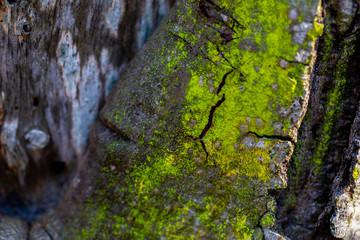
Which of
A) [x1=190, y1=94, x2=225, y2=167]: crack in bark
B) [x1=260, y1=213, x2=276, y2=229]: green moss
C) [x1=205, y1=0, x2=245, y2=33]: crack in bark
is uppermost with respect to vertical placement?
[x1=205, y1=0, x2=245, y2=33]: crack in bark

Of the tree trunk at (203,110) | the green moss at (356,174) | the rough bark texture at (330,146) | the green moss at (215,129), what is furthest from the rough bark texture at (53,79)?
the green moss at (356,174)

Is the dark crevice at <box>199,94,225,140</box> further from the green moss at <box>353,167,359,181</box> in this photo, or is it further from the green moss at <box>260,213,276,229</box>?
the green moss at <box>353,167,359,181</box>

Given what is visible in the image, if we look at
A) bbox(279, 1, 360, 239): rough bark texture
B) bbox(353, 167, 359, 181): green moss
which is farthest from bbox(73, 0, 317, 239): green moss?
bbox(353, 167, 359, 181): green moss

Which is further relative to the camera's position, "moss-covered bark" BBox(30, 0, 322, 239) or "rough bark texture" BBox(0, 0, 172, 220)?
"rough bark texture" BBox(0, 0, 172, 220)

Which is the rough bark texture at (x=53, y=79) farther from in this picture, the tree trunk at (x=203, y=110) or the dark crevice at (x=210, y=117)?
the dark crevice at (x=210, y=117)

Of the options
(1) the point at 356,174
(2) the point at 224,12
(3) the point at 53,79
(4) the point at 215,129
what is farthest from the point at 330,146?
(3) the point at 53,79

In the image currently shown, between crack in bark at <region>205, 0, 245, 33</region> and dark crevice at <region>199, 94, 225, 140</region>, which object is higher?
crack in bark at <region>205, 0, 245, 33</region>

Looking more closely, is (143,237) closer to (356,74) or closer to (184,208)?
(184,208)

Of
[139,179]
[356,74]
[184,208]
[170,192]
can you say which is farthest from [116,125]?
[356,74]
